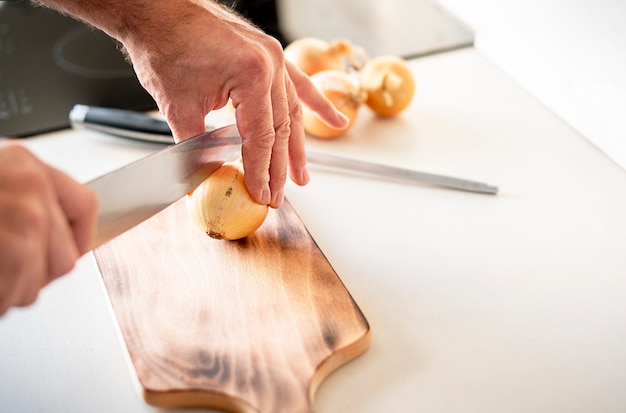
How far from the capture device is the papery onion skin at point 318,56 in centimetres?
117

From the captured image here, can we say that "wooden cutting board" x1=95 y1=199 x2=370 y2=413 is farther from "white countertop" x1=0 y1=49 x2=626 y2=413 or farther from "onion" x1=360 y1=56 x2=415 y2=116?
"onion" x1=360 y1=56 x2=415 y2=116

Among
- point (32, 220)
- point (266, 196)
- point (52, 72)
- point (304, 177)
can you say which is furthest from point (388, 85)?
point (32, 220)

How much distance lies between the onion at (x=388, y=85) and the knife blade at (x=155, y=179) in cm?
37

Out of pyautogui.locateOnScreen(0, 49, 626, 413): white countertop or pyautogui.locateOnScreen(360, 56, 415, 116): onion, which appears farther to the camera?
pyautogui.locateOnScreen(360, 56, 415, 116): onion

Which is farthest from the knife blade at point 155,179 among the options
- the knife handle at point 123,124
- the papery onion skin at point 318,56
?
the papery onion skin at point 318,56

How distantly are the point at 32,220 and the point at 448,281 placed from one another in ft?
1.74

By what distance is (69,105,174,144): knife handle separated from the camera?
3.49 feet

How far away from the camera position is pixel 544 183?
3.38ft

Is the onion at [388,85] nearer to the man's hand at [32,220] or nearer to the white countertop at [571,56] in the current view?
the white countertop at [571,56]

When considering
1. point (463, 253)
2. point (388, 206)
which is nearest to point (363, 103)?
point (388, 206)

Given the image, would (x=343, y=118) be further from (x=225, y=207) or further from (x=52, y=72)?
(x=52, y=72)

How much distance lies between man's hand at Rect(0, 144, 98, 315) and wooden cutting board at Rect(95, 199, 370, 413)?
0.63ft

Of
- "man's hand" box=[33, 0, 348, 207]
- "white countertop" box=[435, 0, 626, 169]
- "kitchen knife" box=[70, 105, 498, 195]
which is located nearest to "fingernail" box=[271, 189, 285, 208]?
"man's hand" box=[33, 0, 348, 207]

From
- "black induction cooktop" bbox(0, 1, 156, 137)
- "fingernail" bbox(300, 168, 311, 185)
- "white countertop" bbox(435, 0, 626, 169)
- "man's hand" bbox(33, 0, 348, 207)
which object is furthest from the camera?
"black induction cooktop" bbox(0, 1, 156, 137)
